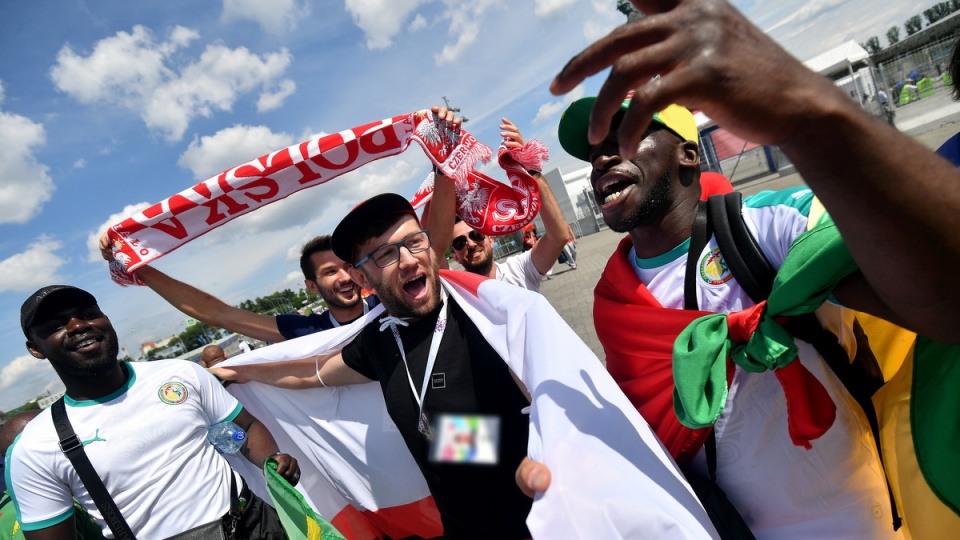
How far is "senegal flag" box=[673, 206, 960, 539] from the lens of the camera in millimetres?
1053

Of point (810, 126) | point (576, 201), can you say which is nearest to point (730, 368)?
point (810, 126)

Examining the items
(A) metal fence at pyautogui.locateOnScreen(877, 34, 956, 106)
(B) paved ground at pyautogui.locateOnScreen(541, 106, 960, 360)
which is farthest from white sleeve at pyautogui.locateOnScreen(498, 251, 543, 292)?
(A) metal fence at pyautogui.locateOnScreen(877, 34, 956, 106)

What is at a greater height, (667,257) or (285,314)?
(285,314)

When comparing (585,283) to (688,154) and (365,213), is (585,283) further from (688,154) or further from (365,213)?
(688,154)

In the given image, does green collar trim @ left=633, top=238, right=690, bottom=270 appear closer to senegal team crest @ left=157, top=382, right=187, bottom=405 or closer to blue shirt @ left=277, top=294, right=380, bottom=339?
blue shirt @ left=277, top=294, right=380, bottom=339

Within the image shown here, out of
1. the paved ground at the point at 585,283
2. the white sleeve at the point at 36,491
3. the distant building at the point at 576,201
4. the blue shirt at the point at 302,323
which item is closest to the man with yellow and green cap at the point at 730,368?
the blue shirt at the point at 302,323

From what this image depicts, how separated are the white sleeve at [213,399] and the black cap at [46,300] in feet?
2.28

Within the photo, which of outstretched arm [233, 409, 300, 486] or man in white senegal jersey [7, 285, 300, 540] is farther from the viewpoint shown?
outstretched arm [233, 409, 300, 486]

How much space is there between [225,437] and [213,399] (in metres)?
0.23

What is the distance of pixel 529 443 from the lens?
4.68 ft

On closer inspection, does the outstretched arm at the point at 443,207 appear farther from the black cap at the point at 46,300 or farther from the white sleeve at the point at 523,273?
the black cap at the point at 46,300

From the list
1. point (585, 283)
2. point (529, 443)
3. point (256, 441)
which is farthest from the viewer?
point (585, 283)

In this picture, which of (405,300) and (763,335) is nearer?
(763,335)

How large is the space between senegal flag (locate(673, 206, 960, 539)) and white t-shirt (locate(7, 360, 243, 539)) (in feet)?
8.34
